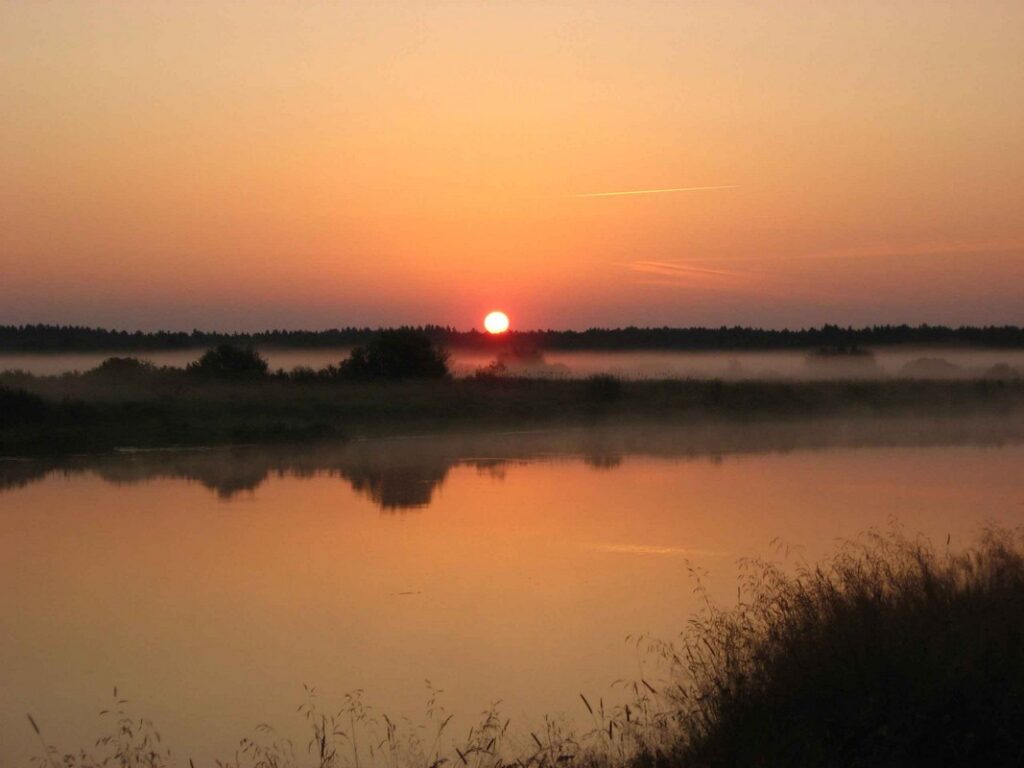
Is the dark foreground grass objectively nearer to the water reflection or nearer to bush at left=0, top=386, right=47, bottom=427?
the water reflection

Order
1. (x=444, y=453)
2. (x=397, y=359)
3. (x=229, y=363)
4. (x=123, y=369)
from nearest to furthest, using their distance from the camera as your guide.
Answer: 1. (x=444, y=453)
2. (x=123, y=369)
3. (x=229, y=363)
4. (x=397, y=359)

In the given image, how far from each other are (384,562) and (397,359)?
23600 mm

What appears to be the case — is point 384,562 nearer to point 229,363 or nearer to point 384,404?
point 384,404

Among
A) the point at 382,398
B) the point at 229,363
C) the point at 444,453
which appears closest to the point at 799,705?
the point at 444,453

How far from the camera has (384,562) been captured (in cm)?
1090

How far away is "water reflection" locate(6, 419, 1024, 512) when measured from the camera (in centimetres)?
1755

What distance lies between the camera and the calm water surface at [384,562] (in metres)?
7.08

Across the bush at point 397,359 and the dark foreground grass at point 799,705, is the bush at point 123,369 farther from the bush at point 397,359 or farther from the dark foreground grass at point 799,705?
the dark foreground grass at point 799,705

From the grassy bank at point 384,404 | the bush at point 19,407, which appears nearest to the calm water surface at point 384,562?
the grassy bank at point 384,404

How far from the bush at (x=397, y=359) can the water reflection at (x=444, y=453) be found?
25.3ft

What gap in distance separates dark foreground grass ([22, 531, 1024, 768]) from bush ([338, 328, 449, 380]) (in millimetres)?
26721

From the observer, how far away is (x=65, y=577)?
409 inches

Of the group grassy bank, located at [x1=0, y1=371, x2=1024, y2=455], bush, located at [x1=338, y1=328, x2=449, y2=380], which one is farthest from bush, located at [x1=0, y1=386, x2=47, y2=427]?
bush, located at [x1=338, y1=328, x2=449, y2=380]

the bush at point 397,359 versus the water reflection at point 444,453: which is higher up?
the bush at point 397,359
